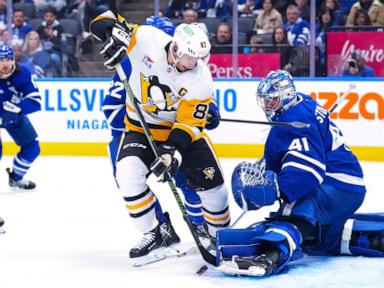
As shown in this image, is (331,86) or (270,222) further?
(331,86)

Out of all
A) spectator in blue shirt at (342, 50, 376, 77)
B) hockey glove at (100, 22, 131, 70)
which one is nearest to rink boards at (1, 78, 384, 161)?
spectator in blue shirt at (342, 50, 376, 77)

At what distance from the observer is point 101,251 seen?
424 centimetres

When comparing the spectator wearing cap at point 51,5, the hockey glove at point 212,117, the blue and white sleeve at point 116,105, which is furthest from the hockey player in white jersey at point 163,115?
the spectator wearing cap at point 51,5

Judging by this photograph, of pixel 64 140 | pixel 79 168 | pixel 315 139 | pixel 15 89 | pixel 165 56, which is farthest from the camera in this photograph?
pixel 64 140

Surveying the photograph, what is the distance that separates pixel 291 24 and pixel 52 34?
2.21m

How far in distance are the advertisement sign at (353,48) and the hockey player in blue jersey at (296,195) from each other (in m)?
4.06

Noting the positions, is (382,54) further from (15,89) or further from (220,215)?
(220,215)

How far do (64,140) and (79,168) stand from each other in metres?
1.03

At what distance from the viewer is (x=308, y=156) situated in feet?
12.0

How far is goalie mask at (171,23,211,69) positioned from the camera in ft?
12.4

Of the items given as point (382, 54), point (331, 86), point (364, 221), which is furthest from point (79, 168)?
point (364, 221)

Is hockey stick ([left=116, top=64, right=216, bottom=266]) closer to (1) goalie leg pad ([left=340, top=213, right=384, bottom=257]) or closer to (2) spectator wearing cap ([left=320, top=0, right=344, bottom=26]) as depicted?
(1) goalie leg pad ([left=340, top=213, right=384, bottom=257])

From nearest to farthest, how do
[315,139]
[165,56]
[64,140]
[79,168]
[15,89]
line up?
1. [315,139]
2. [165,56]
3. [15,89]
4. [79,168]
5. [64,140]

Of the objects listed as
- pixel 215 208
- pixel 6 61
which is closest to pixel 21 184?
pixel 6 61
